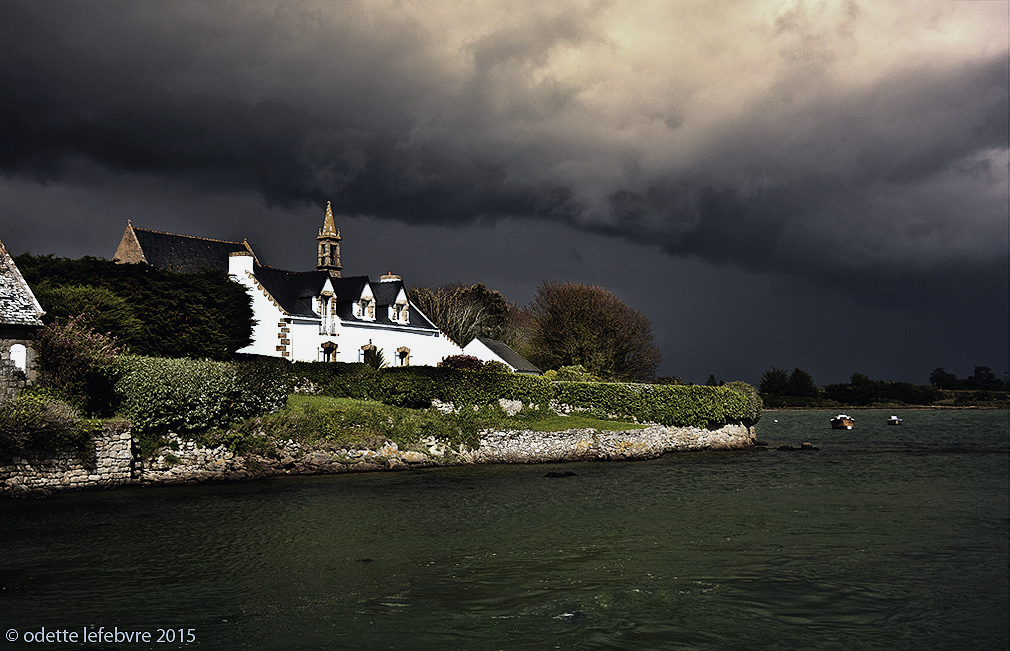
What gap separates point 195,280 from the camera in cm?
3516

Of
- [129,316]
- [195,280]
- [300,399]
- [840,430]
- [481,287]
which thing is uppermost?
[481,287]

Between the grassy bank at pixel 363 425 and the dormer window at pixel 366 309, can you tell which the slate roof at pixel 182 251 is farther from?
the grassy bank at pixel 363 425

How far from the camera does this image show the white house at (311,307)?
147 feet

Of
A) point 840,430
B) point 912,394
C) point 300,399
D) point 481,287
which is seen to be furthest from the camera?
point 912,394

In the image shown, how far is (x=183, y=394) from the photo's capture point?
25.8m

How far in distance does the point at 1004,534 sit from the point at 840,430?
54676 millimetres

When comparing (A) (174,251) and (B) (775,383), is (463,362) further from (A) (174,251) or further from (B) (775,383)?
(B) (775,383)

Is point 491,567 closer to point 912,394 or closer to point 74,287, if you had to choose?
point 74,287

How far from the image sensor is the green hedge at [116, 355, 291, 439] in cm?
2531

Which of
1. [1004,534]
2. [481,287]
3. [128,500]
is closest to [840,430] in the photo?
[481,287]

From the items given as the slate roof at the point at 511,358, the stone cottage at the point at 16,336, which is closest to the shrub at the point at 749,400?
the slate roof at the point at 511,358

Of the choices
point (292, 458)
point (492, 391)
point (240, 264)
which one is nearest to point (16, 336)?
point (292, 458)

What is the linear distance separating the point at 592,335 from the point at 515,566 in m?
52.3

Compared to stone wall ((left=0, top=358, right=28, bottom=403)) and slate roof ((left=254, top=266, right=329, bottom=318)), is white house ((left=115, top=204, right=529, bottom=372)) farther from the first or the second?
stone wall ((left=0, top=358, right=28, bottom=403))
